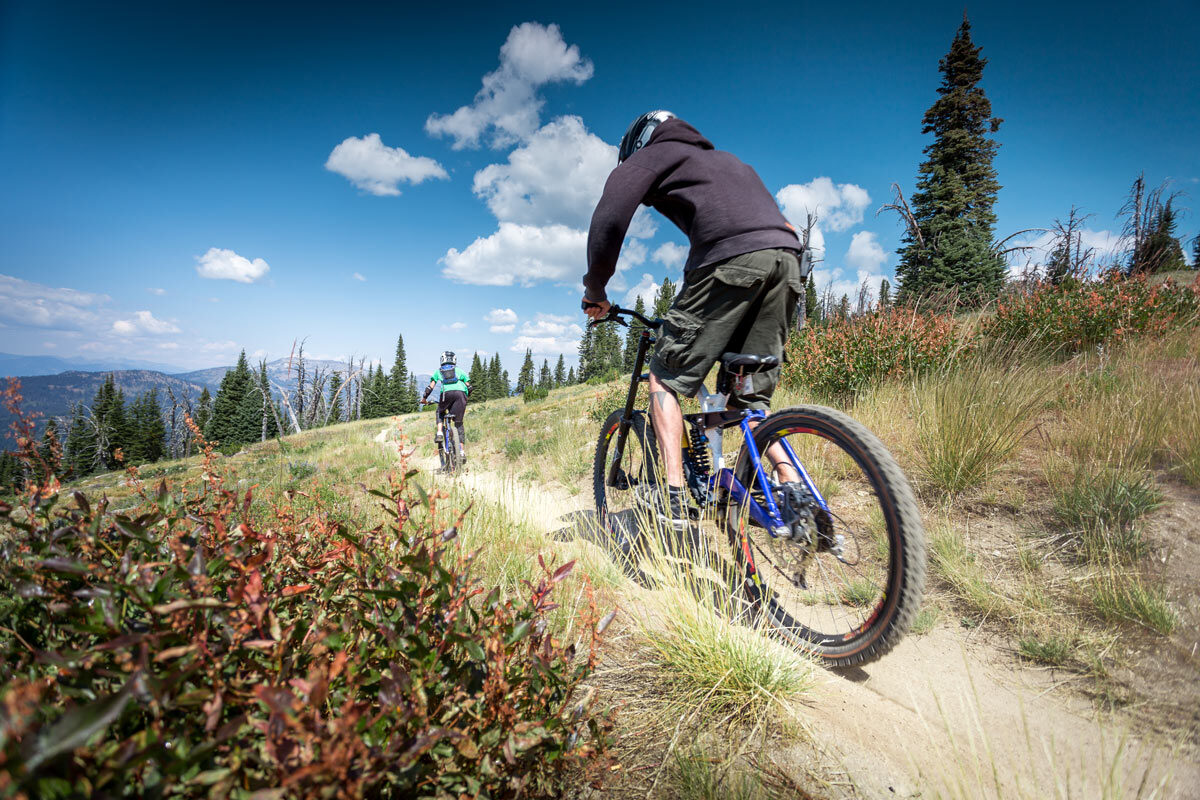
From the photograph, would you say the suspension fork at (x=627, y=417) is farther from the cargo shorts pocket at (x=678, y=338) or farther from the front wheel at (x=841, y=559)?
the front wheel at (x=841, y=559)

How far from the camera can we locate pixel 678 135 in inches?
89.8

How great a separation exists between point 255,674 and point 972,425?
3677 mm

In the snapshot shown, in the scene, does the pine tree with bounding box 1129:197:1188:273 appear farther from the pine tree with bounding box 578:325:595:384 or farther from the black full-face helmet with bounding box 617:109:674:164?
the pine tree with bounding box 578:325:595:384

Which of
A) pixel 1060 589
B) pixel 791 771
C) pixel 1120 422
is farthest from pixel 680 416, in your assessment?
pixel 1120 422

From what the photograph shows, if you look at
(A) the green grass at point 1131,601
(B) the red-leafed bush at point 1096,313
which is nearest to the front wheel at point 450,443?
(A) the green grass at point 1131,601

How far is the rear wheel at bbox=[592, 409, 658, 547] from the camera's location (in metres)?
2.75

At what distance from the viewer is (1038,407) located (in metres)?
3.17

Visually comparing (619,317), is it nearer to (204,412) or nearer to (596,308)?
(596,308)

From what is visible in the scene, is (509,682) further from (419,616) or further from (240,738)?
(240,738)

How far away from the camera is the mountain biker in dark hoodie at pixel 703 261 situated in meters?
2.06

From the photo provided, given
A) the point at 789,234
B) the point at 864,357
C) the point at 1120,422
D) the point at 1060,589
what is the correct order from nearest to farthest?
the point at 1060,589, the point at 789,234, the point at 1120,422, the point at 864,357

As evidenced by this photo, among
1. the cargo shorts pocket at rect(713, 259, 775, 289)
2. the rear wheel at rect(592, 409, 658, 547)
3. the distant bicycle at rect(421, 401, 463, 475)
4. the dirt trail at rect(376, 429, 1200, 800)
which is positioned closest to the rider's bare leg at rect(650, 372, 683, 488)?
the rear wheel at rect(592, 409, 658, 547)

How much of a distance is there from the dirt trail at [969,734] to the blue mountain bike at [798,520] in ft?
0.66

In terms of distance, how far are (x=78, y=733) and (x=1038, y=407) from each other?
468cm
